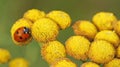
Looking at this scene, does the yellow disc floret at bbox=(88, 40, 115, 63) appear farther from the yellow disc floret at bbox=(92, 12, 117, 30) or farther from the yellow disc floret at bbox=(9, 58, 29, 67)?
the yellow disc floret at bbox=(9, 58, 29, 67)

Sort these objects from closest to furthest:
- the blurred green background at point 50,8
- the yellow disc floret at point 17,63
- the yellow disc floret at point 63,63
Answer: the yellow disc floret at point 63,63, the yellow disc floret at point 17,63, the blurred green background at point 50,8

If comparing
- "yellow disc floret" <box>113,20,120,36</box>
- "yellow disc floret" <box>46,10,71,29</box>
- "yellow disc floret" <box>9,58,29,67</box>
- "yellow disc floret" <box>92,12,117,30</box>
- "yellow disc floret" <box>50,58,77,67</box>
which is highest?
"yellow disc floret" <box>46,10,71,29</box>

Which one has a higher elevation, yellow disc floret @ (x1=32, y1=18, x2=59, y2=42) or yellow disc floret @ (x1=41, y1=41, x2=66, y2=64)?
yellow disc floret @ (x1=32, y1=18, x2=59, y2=42)

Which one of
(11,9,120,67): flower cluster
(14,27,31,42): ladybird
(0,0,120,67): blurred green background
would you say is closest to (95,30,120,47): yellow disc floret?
(11,9,120,67): flower cluster

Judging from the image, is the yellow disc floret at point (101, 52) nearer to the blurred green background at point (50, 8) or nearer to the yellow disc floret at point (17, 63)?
the yellow disc floret at point (17, 63)

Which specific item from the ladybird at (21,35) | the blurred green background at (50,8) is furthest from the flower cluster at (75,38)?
the blurred green background at (50,8)

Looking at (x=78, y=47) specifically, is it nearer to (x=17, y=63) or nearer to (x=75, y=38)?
Result: (x=75, y=38)

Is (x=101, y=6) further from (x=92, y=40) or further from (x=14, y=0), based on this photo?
(x=92, y=40)
